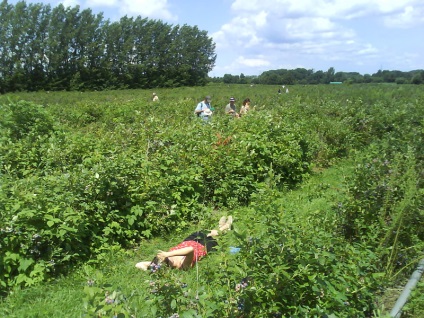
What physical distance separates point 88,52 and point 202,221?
63047 mm

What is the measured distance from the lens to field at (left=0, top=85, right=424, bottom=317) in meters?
2.84

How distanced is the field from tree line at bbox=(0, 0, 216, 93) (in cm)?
5112

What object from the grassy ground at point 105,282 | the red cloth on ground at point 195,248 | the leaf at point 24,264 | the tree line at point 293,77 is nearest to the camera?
the grassy ground at point 105,282

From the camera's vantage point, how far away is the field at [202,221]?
284 centimetres

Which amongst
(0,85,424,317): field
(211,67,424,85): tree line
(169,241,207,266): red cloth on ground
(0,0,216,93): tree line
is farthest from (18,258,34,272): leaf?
(211,67,424,85): tree line

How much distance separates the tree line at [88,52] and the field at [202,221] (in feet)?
168

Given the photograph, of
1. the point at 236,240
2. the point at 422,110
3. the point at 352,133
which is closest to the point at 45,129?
the point at 236,240

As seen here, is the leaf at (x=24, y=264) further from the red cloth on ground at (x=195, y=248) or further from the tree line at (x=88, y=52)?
the tree line at (x=88, y=52)

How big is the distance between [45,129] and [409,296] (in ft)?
20.9

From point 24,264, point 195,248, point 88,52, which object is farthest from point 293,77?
point 24,264

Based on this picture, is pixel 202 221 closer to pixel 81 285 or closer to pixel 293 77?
pixel 81 285

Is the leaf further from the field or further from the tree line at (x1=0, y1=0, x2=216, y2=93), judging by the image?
the tree line at (x1=0, y1=0, x2=216, y2=93)

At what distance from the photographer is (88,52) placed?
6191 centimetres

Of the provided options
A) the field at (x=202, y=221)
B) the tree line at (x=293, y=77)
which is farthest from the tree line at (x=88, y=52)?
the field at (x=202, y=221)
